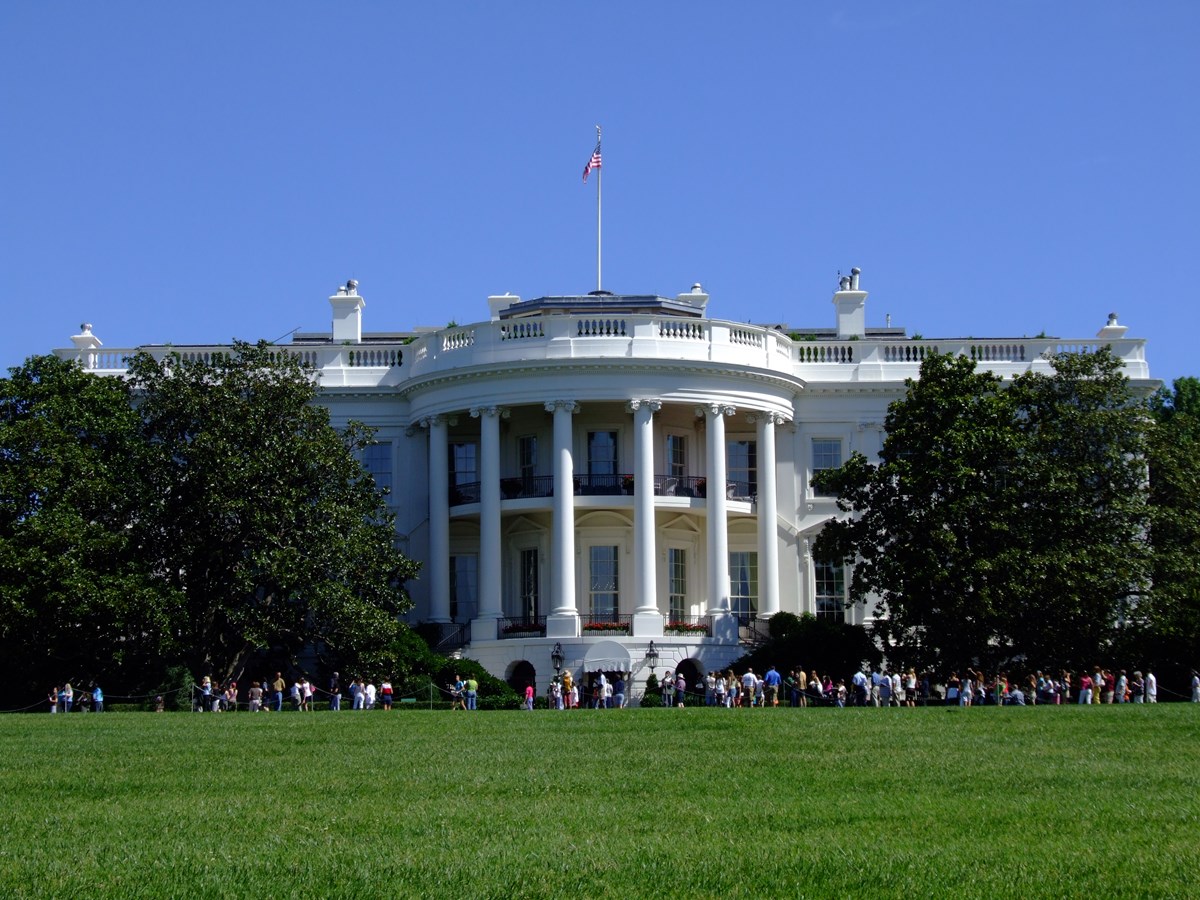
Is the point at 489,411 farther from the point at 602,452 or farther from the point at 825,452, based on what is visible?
the point at 825,452

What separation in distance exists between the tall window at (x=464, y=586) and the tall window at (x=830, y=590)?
10337 millimetres

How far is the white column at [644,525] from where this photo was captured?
163ft

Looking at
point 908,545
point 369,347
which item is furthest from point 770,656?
point 369,347

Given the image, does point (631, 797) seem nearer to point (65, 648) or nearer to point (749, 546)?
point (65, 648)

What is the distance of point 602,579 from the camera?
2099 inches

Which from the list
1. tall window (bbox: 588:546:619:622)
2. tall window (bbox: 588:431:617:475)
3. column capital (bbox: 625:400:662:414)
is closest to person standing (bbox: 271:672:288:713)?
tall window (bbox: 588:546:619:622)

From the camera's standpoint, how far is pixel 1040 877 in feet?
44.8

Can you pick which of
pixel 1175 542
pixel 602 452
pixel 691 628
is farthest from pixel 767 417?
pixel 1175 542

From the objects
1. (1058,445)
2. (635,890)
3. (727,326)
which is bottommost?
(635,890)

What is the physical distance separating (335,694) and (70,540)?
7.49 meters

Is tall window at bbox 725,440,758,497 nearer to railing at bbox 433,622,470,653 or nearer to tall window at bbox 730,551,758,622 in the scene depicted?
tall window at bbox 730,551,758,622

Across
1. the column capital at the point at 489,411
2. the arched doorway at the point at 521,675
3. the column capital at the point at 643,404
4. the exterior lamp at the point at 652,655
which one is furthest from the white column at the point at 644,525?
the column capital at the point at 489,411

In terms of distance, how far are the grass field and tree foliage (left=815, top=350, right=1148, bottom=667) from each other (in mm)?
14132

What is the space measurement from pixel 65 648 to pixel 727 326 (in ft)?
67.4
